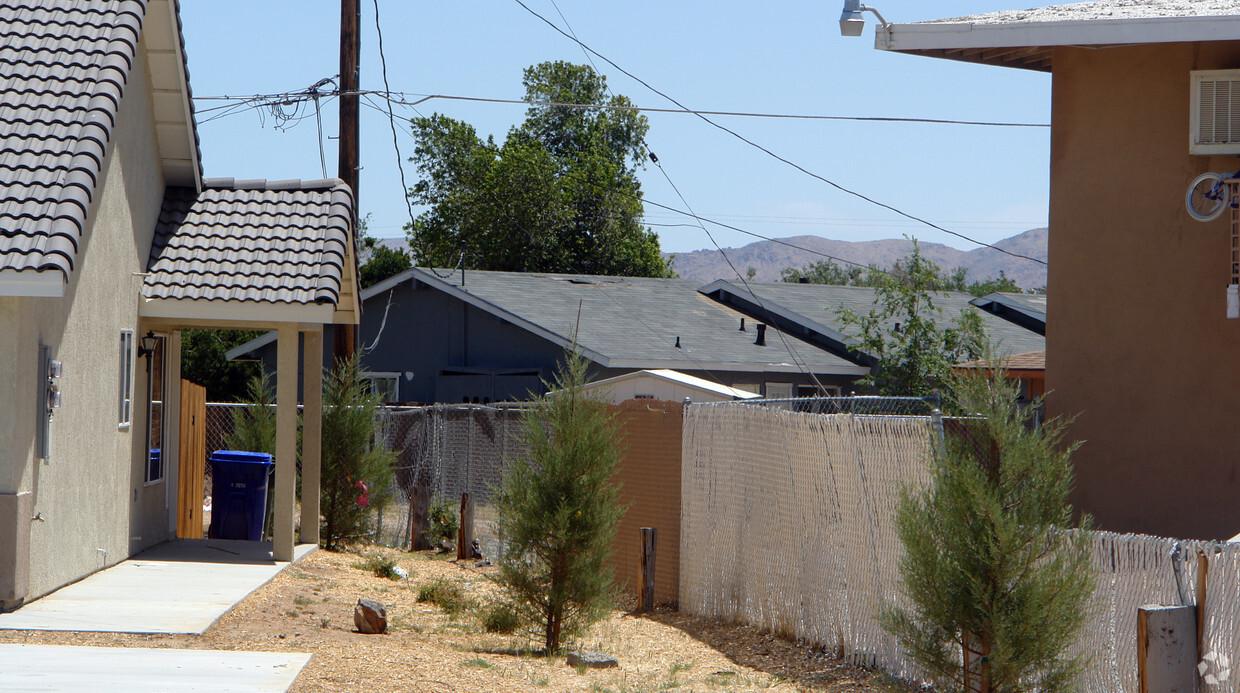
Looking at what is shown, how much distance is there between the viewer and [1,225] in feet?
28.5

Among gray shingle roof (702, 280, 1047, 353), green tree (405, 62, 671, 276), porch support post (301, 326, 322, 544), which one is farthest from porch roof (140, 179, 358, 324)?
green tree (405, 62, 671, 276)

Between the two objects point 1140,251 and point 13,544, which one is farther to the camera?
point 1140,251

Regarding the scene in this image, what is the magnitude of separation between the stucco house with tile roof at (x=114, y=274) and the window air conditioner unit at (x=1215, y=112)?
→ 816cm

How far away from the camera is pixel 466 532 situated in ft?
49.9

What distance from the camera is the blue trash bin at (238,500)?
13969 mm

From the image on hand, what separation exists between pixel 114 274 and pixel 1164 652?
29.1ft

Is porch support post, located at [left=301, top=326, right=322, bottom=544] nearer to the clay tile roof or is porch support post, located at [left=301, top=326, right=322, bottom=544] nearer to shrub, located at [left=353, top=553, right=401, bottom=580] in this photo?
shrub, located at [left=353, top=553, right=401, bottom=580]

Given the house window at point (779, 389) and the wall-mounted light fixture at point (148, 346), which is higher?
the wall-mounted light fixture at point (148, 346)

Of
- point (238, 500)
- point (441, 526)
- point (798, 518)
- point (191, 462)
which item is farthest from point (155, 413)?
point (798, 518)

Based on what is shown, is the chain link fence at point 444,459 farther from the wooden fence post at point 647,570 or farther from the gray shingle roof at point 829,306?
the gray shingle roof at point 829,306

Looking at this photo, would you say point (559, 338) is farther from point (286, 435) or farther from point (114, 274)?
point (114, 274)

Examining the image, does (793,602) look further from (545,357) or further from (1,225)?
(545,357)

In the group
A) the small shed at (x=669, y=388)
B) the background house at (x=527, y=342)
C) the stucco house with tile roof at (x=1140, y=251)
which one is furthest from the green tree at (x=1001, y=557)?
the background house at (x=527, y=342)

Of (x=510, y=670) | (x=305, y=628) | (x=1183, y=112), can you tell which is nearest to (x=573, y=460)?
(x=510, y=670)
